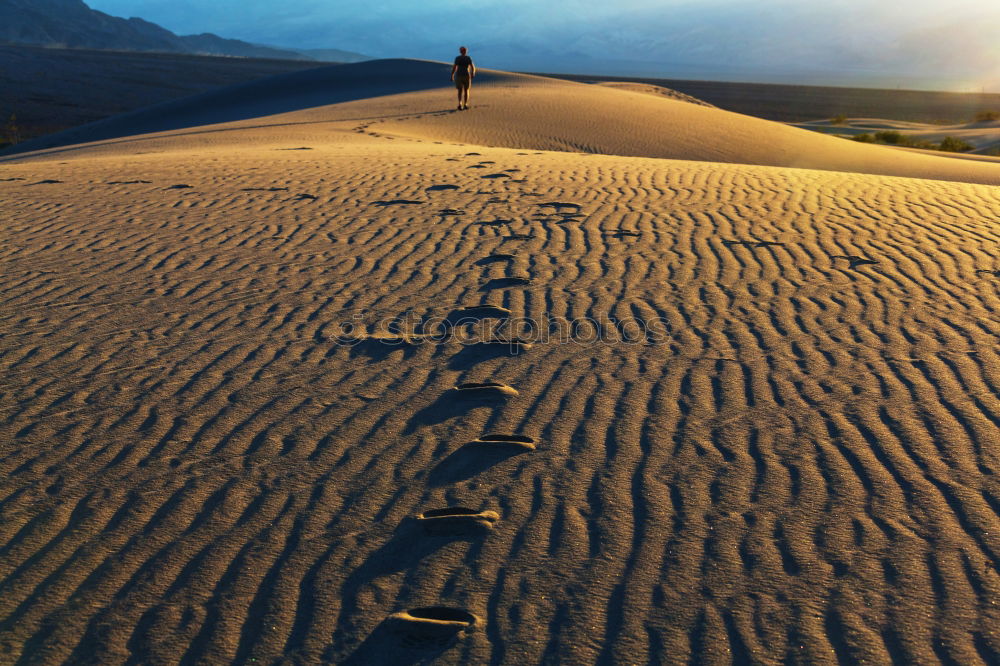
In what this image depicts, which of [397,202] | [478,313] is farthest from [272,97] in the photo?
[478,313]

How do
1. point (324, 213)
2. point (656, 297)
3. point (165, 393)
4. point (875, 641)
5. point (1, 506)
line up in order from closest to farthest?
point (875, 641), point (1, 506), point (165, 393), point (656, 297), point (324, 213)

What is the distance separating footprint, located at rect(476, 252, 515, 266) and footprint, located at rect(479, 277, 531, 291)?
431 millimetres

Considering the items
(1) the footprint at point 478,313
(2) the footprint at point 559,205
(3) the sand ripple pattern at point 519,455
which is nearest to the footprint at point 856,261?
(3) the sand ripple pattern at point 519,455

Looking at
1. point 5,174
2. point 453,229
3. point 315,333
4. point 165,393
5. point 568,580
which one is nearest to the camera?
point 568,580

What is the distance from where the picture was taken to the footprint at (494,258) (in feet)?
22.7

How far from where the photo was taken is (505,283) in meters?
6.43

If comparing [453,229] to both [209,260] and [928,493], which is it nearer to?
[209,260]

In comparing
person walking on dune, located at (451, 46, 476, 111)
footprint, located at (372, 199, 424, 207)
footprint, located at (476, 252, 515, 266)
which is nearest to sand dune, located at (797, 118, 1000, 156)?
person walking on dune, located at (451, 46, 476, 111)

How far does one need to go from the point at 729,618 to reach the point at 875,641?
474mm

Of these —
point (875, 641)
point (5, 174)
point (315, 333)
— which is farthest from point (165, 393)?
point (5, 174)

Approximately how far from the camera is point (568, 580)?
Answer: 328 centimetres

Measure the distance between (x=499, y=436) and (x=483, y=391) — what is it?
0.52m

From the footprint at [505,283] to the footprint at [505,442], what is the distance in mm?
2180

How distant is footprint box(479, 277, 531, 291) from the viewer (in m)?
6.35
